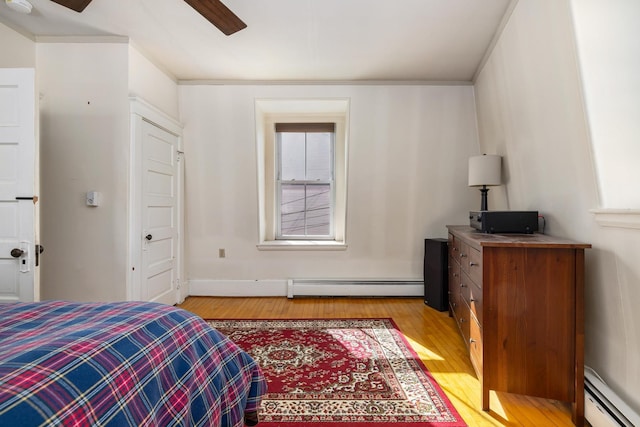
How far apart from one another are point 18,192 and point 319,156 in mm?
2992

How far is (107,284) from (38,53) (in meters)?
2.05

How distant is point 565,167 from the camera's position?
188 centimetres

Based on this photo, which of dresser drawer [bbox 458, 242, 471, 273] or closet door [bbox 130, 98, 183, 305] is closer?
dresser drawer [bbox 458, 242, 471, 273]

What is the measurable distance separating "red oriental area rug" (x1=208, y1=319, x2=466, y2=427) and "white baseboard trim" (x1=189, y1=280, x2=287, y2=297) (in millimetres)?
833

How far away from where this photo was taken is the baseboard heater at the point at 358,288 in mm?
3715

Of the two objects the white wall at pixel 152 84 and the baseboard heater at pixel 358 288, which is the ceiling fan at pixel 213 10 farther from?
the baseboard heater at pixel 358 288

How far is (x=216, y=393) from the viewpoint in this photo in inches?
46.6

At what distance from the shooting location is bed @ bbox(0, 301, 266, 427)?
0.72m

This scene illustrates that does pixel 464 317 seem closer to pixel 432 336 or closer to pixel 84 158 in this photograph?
pixel 432 336

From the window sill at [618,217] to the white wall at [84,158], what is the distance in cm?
325

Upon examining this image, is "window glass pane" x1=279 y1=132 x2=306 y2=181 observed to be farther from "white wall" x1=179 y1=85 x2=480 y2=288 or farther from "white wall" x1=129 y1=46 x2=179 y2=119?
"white wall" x1=129 y1=46 x2=179 y2=119

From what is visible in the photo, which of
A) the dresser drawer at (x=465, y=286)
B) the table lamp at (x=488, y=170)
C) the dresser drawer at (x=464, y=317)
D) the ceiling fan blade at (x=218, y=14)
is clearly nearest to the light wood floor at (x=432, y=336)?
the dresser drawer at (x=464, y=317)

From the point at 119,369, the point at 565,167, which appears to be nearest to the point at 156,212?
the point at 119,369

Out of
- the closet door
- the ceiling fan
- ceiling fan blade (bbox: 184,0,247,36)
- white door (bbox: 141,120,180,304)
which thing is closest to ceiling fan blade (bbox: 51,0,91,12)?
the ceiling fan
